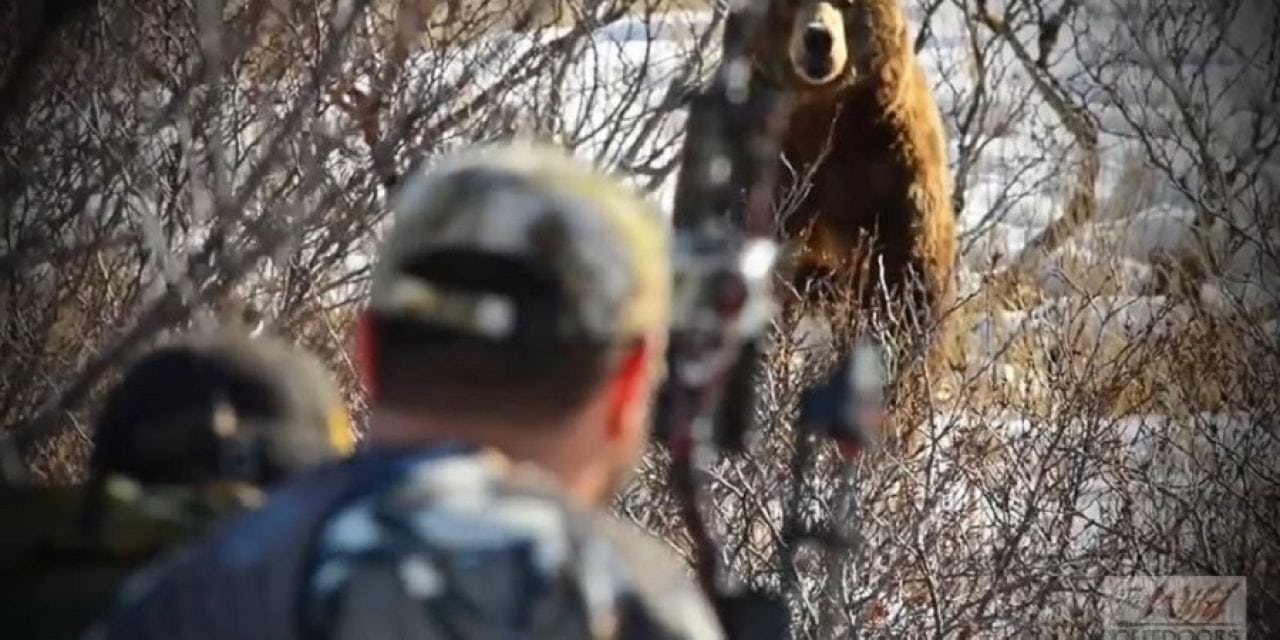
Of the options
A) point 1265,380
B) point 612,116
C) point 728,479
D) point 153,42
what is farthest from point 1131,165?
point 153,42

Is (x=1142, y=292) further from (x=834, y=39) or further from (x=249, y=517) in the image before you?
(x=249, y=517)

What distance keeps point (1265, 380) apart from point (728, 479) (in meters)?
1.59

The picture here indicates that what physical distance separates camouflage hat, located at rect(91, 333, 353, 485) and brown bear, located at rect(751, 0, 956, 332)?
3.34m

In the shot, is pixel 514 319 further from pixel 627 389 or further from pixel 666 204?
pixel 666 204

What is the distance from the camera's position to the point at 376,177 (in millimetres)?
5312

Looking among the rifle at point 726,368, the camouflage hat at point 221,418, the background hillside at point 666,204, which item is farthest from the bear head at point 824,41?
the camouflage hat at point 221,418

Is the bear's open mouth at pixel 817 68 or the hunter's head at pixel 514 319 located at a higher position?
the bear's open mouth at pixel 817 68

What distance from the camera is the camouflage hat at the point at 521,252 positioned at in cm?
161

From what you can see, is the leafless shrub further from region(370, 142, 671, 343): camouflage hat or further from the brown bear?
region(370, 142, 671, 343): camouflage hat

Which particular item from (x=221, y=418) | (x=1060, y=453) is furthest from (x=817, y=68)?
(x=221, y=418)

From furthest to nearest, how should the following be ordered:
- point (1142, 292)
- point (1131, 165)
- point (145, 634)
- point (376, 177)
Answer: point (1131, 165), point (1142, 292), point (376, 177), point (145, 634)

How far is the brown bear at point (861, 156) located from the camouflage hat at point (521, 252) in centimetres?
A: 375

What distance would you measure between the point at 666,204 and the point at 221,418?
3688 mm

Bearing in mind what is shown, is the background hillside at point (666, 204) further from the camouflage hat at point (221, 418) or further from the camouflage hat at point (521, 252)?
the camouflage hat at point (521, 252)
